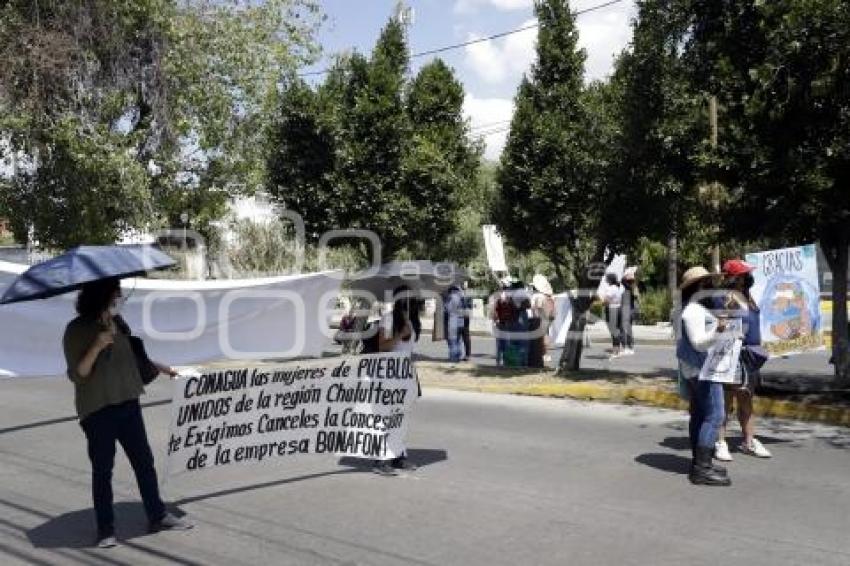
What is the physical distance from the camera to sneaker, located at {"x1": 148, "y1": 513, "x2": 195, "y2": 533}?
6.36 meters

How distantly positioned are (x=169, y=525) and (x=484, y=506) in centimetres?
222

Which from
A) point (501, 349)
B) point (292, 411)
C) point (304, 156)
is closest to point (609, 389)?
point (501, 349)

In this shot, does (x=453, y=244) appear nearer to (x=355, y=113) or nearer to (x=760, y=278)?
(x=355, y=113)

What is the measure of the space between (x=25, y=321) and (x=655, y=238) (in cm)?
832

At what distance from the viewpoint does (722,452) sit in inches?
320

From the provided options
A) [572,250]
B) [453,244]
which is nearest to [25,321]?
[572,250]

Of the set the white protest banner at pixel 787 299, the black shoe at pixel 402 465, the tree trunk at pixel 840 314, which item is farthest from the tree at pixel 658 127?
the black shoe at pixel 402 465

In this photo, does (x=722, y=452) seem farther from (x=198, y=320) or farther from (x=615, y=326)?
(x=615, y=326)

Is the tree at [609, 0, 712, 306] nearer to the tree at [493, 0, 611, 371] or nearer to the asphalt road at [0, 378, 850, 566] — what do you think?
the tree at [493, 0, 611, 371]

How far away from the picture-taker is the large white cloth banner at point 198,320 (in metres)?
11.2

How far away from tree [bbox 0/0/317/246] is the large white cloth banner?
3.25 meters

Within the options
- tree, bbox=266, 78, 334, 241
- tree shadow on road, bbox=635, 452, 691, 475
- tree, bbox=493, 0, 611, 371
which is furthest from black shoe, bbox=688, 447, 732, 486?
tree, bbox=266, 78, 334, 241

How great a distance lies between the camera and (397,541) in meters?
6.08

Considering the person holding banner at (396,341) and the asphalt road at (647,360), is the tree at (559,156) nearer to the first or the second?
the asphalt road at (647,360)
